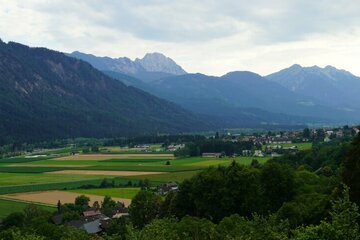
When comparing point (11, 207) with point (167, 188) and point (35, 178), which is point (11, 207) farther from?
point (35, 178)

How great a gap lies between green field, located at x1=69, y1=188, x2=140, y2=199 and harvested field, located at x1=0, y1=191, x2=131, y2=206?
2.10 m

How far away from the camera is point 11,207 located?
220 feet

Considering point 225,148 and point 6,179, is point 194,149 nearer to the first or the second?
point 225,148

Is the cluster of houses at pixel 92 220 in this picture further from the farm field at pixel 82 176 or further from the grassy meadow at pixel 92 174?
the grassy meadow at pixel 92 174

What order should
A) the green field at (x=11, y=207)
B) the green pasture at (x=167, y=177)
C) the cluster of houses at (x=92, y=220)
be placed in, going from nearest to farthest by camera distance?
the cluster of houses at (x=92, y=220)
the green field at (x=11, y=207)
the green pasture at (x=167, y=177)

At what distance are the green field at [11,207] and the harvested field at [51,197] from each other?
233 cm

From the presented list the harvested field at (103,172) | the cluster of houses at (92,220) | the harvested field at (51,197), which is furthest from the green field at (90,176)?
the cluster of houses at (92,220)

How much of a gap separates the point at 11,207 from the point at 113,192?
51.6 ft

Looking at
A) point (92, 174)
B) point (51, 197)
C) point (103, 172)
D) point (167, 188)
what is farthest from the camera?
point (103, 172)

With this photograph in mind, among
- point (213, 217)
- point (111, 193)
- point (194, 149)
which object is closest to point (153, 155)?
point (194, 149)

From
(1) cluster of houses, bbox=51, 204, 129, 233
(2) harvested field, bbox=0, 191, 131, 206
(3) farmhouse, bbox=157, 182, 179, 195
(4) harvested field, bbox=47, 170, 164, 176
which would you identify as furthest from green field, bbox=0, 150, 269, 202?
(1) cluster of houses, bbox=51, 204, 129, 233

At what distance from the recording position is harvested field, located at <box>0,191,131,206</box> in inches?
2810

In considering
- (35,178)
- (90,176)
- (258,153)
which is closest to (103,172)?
(90,176)

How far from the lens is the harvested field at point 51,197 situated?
71.4 meters
